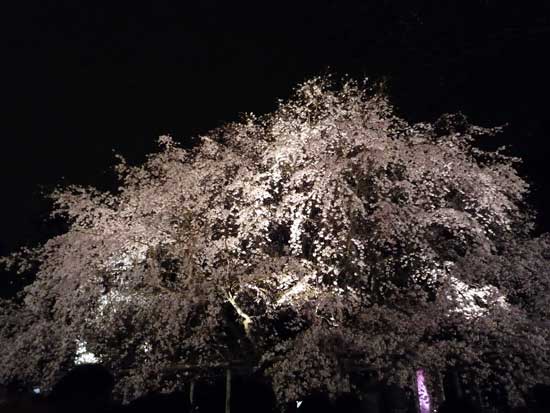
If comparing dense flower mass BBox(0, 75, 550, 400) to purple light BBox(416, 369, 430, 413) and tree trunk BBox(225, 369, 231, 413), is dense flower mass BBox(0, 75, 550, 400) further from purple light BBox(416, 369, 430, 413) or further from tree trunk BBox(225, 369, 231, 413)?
purple light BBox(416, 369, 430, 413)

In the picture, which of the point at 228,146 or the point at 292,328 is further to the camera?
the point at 228,146

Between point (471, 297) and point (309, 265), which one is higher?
point (309, 265)

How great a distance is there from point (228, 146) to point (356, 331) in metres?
4.75

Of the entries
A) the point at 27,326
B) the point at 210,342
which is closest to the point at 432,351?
the point at 210,342

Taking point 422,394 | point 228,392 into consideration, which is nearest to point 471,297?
point 422,394

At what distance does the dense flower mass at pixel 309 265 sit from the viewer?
415 inches

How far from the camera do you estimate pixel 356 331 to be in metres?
10.6

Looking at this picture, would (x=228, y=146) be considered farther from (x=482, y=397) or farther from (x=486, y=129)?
(x=482, y=397)

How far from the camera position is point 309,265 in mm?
10812

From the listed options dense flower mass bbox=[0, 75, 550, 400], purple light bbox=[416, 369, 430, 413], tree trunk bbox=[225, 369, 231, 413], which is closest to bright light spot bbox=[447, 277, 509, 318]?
dense flower mass bbox=[0, 75, 550, 400]

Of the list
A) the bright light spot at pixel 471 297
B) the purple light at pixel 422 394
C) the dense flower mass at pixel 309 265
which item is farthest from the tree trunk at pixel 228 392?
the bright light spot at pixel 471 297

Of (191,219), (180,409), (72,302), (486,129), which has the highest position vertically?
(486,129)

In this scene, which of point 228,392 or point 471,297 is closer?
point 471,297

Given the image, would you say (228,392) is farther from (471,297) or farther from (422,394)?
(471,297)
